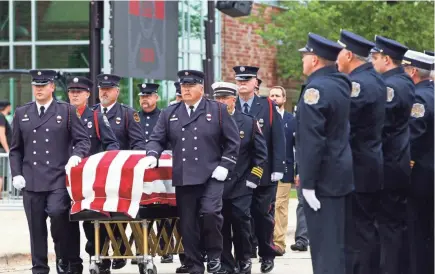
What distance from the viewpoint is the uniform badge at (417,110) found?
10.6 meters

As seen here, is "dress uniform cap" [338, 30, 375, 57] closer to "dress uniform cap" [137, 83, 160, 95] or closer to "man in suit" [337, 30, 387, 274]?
"man in suit" [337, 30, 387, 274]

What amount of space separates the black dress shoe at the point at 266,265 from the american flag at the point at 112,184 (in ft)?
6.39

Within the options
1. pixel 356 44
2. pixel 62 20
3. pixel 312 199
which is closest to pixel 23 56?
pixel 62 20

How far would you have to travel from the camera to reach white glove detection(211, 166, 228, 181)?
11977 millimetres

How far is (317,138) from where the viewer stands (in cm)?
923

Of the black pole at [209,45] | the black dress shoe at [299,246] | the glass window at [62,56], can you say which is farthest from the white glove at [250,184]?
the glass window at [62,56]

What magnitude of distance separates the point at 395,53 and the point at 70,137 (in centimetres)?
349

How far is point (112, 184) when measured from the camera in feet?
38.8

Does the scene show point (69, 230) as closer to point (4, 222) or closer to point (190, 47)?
point (4, 222)

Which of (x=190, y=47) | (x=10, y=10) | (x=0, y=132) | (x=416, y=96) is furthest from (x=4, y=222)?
(x=190, y=47)

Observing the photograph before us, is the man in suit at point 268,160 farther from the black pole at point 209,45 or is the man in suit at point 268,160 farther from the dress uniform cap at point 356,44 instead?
the black pole at point 209,45

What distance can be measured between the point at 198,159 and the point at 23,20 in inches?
752

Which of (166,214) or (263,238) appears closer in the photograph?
(166,214)

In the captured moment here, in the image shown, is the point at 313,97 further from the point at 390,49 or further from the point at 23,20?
the point at 23,20
